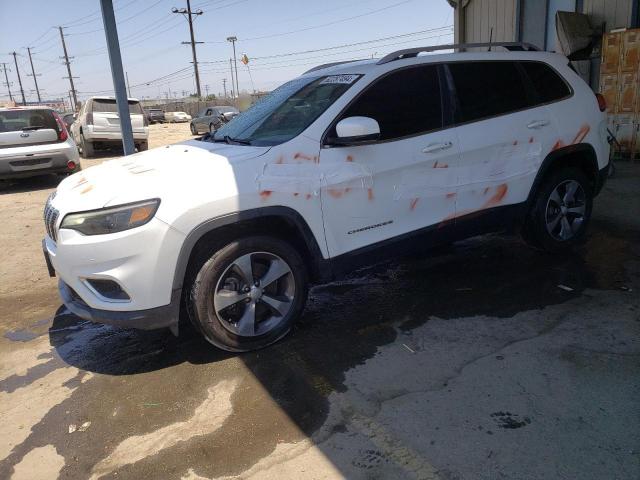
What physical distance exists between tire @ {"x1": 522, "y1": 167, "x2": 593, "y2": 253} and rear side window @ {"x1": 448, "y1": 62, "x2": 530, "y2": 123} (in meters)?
0.81

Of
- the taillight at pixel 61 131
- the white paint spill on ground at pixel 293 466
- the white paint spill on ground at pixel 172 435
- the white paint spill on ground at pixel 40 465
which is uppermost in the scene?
the taillight at pixel 61 131

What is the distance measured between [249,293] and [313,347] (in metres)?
0.59

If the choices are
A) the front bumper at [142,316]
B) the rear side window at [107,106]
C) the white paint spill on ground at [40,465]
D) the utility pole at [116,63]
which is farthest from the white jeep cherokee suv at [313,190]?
the rear side window at [107,106]

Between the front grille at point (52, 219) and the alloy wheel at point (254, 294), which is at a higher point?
the front grille at point (52, 219)

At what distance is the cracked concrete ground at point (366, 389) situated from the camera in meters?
2.45

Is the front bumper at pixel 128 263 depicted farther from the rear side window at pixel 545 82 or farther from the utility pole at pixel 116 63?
the utility pole at pixel 116 63

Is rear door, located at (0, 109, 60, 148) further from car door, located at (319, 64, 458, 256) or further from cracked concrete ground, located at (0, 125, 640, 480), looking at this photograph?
car door, located at (319, 64, 458, 256)

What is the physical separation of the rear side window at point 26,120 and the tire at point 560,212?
30.4 feet

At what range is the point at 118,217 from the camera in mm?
2980

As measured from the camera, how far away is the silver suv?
9711mm

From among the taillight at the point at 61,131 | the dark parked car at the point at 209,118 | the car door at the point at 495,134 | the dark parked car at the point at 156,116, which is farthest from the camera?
the dark parked car at the point at 156,116

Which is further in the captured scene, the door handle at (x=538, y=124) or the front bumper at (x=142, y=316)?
the door handle at (x=538, y=124)

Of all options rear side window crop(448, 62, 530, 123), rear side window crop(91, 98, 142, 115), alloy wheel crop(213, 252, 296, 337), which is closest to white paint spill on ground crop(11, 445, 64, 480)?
alloy wheel crop(213, 252, 296, 337)

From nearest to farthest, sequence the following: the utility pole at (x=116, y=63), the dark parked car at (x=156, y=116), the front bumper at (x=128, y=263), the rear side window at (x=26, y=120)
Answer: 1. the front bumper at (x=128, y=263)
2. the utility pole at (x=116, y=63)
3. the rear side window at (x=26, y=120)
4. the dark parked car at (x=156, y=116)
